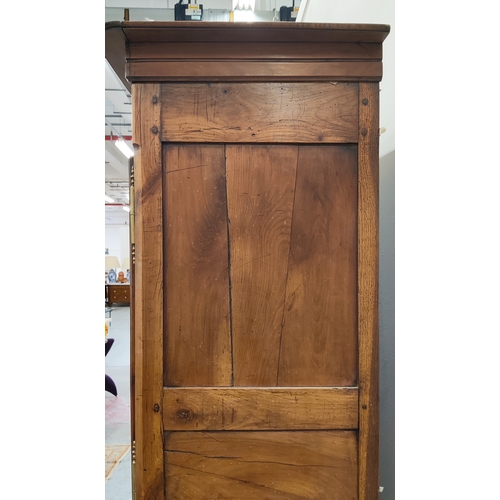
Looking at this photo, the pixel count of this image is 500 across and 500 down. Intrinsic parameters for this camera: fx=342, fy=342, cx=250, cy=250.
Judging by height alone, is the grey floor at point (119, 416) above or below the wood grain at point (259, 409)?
below

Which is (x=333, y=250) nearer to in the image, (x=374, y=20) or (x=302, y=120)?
(x=302, y=120)

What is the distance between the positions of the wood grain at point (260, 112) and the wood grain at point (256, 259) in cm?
5

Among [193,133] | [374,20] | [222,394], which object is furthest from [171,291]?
[374,20]

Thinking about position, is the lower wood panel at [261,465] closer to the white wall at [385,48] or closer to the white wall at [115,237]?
the white wall at [385,48]

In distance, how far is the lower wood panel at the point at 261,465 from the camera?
77 centimetres

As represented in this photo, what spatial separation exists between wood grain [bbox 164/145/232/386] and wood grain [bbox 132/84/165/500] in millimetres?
23

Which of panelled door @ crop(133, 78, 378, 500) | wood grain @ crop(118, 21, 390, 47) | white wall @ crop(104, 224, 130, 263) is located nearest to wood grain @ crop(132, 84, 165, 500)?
panelled door @ crop(133, 78, 378, 500)

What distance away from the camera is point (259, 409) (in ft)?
2.52

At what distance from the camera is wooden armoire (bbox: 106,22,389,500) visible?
766 mm

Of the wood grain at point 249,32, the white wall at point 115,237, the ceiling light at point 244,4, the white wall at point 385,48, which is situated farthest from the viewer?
the white wall at point 115,237

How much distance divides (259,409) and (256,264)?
32cm

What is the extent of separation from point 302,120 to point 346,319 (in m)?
0.47

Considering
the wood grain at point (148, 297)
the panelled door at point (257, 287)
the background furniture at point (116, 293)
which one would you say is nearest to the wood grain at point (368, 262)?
the panelled door at point (257, 287)

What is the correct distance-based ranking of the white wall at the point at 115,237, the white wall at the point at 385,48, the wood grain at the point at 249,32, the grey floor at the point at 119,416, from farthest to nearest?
the white wall at the point at 115,237 → the grey floor at the point at 119,416 → the white wall at the point at 385,48 → the wood grain at the point at 249,32
